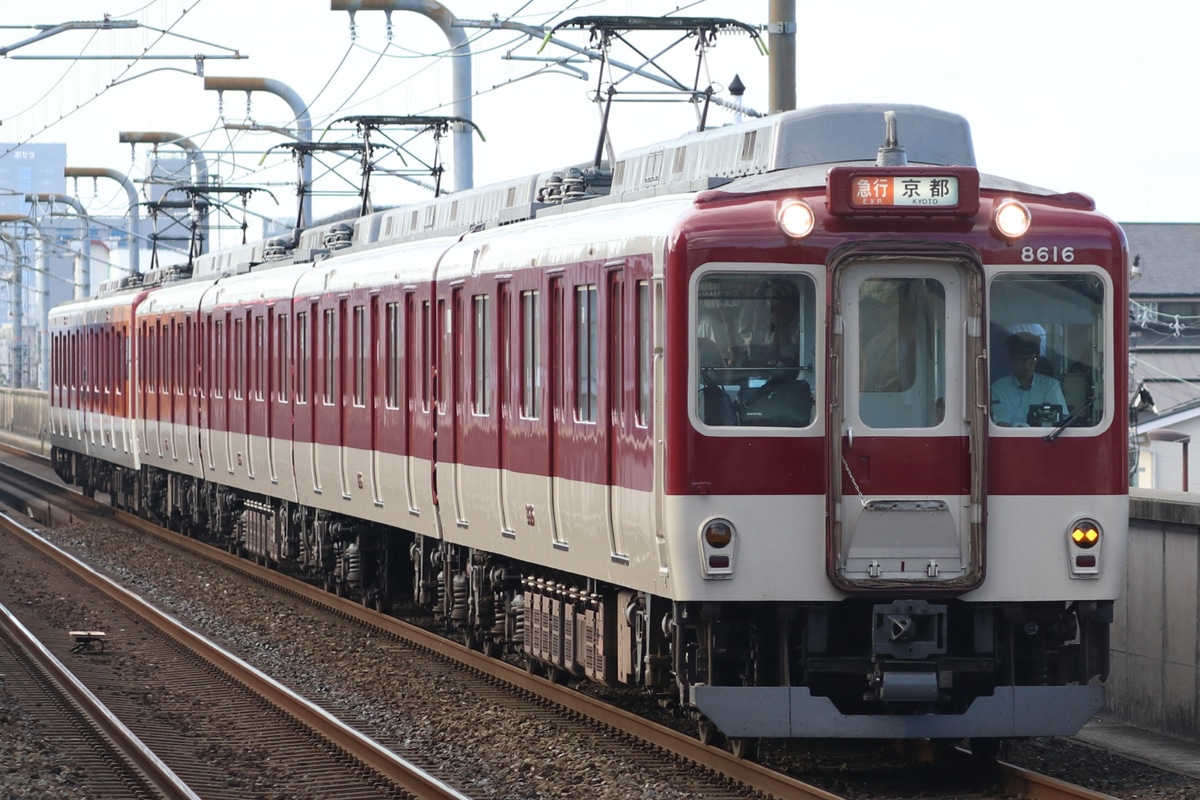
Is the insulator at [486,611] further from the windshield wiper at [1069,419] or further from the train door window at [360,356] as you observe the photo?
the windshield wiper at [1069,419]

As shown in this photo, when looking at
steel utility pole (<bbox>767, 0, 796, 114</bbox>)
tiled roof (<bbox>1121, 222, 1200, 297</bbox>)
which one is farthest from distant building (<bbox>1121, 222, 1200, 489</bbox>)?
steel utility pole (<bbox>767, 0, 796, 114</bbox>)

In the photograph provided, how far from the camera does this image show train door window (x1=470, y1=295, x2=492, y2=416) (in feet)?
44.8

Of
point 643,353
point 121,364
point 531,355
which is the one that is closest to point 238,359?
point 121,364

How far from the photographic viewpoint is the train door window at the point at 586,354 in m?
11.4

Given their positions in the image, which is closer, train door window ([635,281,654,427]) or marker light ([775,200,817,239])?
marker light ([775,200,817,239])

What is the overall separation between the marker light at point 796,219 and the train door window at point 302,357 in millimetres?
10089

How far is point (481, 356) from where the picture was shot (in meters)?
13.8

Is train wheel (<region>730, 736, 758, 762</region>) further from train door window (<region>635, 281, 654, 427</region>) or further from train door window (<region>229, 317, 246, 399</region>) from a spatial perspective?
train door window (<region>229, 317, 246, 399</region>)

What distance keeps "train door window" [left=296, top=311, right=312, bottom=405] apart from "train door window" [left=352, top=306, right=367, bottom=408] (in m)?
1.81

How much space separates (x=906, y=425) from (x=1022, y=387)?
0.63 meters

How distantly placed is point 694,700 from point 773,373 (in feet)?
5.28

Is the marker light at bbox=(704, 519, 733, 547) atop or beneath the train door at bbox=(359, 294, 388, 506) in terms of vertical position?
beneath

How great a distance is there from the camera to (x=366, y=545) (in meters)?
18.5

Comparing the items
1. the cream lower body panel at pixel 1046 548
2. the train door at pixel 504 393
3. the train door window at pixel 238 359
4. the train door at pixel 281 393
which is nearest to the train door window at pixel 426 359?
the train door at pixel 504 393
